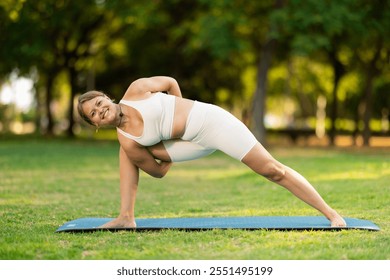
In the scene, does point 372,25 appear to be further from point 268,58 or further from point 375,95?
point 375,95

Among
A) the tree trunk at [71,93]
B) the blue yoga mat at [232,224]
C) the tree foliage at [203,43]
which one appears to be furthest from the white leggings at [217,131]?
the tree trunk at [71,93]

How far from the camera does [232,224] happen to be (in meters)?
6.90

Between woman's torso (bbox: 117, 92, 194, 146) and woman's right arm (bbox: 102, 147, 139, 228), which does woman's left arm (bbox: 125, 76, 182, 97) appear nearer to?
woman's torso (bbox: 117, 92, 194, 146)

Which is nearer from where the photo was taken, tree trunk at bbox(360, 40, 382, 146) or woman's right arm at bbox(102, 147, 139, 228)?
woman's right arm at bbox(102, 147, 139, 228)

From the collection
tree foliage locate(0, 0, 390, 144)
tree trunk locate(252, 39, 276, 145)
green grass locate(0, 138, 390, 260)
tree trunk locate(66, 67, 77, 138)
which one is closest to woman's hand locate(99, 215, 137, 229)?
green grass locate(0, 138, 390, 260)

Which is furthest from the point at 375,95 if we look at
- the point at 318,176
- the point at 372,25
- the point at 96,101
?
the point at 96,101

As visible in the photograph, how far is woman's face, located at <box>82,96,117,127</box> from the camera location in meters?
6.36

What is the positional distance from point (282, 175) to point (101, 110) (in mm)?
1874

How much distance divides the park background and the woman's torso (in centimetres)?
95

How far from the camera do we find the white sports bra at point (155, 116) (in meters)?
6.37

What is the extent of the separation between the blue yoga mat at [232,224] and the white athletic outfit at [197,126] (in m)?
0.80

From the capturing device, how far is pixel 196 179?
1408 cm

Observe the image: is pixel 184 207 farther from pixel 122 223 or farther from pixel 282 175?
Answer: pixel 282 175

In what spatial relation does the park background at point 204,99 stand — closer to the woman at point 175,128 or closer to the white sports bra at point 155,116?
the woman at point 175,128
